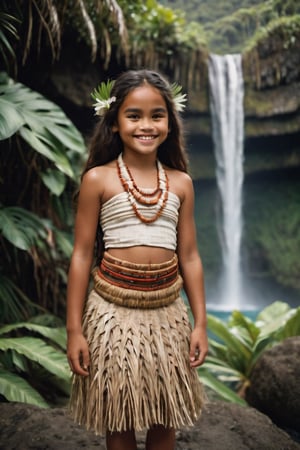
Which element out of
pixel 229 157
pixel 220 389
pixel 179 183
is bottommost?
pixel 220 389

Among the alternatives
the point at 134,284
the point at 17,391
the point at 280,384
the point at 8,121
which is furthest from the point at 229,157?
the point at 134,284

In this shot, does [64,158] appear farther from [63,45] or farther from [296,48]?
[296,48]

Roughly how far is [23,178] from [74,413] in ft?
8.29

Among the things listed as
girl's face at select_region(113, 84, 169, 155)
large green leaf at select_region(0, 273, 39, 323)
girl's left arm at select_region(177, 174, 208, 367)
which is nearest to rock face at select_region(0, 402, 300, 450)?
girl's left arm at select_region(177, 174, 208, 367)

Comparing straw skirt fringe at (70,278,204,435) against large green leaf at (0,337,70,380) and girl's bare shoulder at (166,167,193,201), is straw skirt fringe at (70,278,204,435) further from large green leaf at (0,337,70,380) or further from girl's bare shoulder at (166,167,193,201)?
large green leaf at (0,337,70,380)

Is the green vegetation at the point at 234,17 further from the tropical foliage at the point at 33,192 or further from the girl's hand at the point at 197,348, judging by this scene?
the girl's hand at the point at 197,348

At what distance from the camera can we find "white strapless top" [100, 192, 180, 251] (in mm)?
1441

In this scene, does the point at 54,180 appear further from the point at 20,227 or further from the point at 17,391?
the point at 17,391

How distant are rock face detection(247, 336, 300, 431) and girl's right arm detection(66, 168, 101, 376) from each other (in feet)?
6.31

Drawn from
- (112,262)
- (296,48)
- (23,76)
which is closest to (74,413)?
(112,262)

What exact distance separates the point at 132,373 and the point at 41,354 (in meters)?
1.42

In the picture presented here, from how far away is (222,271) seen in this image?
10328 mm

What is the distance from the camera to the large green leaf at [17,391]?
2.35 m

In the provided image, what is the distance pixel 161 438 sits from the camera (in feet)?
4.88
